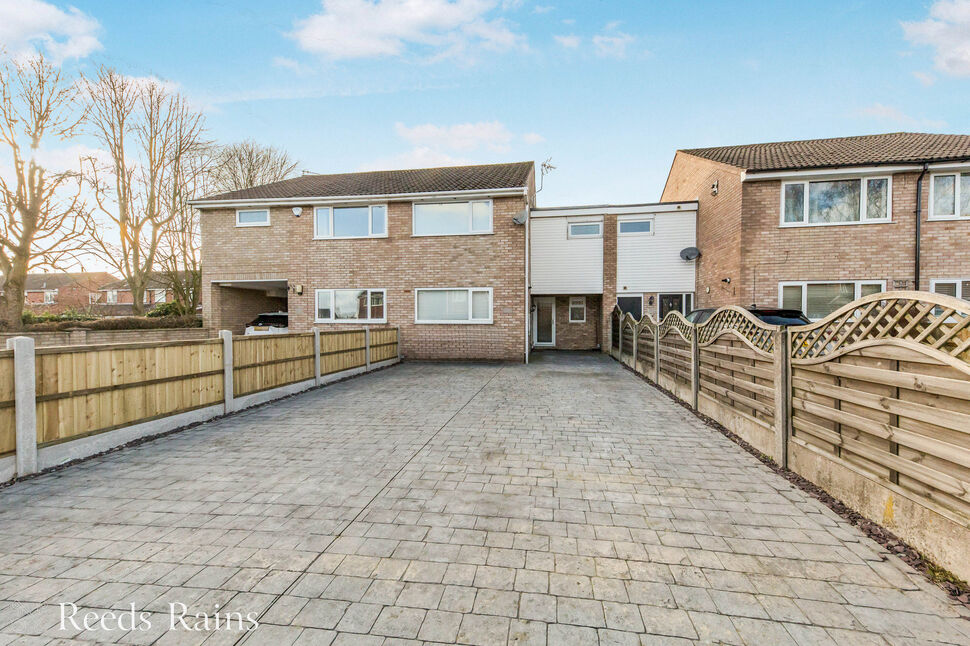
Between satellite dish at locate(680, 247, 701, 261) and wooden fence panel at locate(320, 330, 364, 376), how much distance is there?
39.8 ft

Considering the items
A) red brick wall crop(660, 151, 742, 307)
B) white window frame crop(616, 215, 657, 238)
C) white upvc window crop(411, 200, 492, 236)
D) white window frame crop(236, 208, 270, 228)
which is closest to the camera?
red brick wall crop(660, 151, 742, 307)

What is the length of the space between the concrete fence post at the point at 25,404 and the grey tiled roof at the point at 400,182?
35.5 feet

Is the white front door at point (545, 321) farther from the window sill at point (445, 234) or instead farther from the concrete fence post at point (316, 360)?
the concrete fence post at point (316, 360)

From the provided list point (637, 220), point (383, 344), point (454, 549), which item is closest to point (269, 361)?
point (383, 344)

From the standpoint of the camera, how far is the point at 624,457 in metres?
4.31

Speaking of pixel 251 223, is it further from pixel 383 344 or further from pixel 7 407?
pixel 7 407

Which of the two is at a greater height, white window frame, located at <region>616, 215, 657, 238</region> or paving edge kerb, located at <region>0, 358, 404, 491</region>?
white window frame, located at <region>616, 215, 657, 238</region>

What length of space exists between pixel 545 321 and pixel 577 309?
1487mm

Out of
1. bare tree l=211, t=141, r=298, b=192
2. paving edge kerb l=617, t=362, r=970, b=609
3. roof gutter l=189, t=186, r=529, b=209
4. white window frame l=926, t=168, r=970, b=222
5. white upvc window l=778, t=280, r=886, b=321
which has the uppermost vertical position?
bare tree l=211, t=141, r=298, b=192

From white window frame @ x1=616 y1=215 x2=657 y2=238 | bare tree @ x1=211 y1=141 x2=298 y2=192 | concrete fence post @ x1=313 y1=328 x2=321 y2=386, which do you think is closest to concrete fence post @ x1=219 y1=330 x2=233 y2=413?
concrete fence post @ x1=313 y1=328 x2=321 y2=386

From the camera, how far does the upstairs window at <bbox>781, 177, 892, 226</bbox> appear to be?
463 inches

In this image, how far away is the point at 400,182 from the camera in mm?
15281

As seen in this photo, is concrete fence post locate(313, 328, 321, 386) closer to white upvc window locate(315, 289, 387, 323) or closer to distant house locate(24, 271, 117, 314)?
white upvc window locate(315, 289, 387, 323)

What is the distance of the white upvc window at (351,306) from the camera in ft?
45.3
